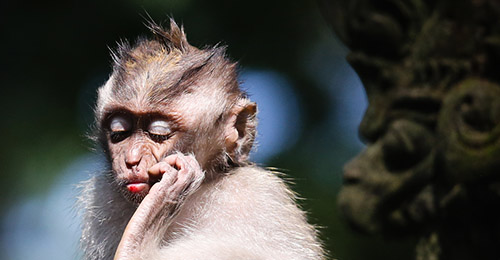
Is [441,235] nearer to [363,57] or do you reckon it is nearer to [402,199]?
[402,199]

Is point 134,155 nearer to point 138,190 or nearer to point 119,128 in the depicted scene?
point 138,190

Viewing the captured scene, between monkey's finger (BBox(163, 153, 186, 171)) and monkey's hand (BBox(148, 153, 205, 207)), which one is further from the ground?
monkey's finger (BBox(163, 153, 186, 171))

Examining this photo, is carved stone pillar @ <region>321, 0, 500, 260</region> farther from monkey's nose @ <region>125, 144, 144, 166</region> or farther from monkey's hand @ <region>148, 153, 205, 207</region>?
monkey's nose @ <region>125, 144, 144, 166</region>

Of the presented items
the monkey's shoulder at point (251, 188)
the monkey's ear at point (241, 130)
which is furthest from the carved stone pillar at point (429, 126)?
the monkey's ear at point (241, 130)

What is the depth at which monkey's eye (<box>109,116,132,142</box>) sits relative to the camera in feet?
10.3

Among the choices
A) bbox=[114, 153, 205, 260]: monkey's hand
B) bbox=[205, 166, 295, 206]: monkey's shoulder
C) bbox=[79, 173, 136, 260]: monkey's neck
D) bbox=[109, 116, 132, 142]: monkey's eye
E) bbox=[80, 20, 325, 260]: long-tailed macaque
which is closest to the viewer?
bbox=[114, 153, 205, 260]: monkey's hand

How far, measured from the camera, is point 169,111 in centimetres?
316

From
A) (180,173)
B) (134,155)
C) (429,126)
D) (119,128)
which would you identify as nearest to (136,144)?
(134,155)

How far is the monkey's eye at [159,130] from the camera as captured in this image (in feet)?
10.0

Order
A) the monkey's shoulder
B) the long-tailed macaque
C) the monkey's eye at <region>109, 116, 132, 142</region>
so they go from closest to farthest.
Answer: the long-tailed macaque
the monkey's shoulder
the monkey's eye at <region>109, 116, 132, 142</region>

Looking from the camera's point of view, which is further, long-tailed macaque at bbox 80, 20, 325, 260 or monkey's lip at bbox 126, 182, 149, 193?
monkey's lip at bbox 126, 182, 149, 193

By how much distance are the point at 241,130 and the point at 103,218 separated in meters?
0.93

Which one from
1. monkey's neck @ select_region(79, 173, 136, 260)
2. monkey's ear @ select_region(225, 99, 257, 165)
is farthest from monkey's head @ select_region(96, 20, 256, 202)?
monkey's neck @ select_region(79, 173, 136, 260)

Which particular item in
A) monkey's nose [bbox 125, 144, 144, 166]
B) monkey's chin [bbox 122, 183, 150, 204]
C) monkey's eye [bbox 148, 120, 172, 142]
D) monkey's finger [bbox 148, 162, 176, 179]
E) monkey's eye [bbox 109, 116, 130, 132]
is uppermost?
monkey's eye [bbox 109, 116, 130, 132]
